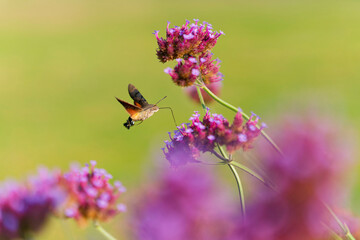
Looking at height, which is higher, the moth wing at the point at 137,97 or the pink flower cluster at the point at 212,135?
the moth wing at the point at 137,97

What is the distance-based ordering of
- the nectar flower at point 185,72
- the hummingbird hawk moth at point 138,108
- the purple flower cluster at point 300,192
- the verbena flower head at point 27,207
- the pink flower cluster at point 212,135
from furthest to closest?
the hummingbird hawk moth at point 138,108 → the nectar flower at point 185,72 → the pink flower cluster at point 212,135 → the verbena flower head at point 27,207 → the purple flower cluster at point 300,192

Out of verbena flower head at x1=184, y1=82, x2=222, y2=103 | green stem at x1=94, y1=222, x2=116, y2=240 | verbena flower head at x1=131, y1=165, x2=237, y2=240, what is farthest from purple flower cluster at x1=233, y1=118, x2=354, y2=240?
verbena flower head at x1=184, y1=82, x2=222, y2=103

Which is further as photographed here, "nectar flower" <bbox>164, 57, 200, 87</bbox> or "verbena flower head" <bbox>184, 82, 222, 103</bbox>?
"verbena flower head" <bbox>184, 82, 222, 103</bbox>

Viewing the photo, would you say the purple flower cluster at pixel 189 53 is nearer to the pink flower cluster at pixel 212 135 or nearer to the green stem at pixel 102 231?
the pink flower cluster at pixel 212 135

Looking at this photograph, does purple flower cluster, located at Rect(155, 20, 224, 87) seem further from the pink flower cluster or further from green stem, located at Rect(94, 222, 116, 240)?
green stem, located at Rect(94, 222, 116, 240)

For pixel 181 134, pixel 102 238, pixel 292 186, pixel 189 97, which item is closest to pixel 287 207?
pixel 292 186

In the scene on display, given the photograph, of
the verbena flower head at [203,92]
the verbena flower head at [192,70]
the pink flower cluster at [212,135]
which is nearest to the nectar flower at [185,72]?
the verbena flower head at [192,70]
